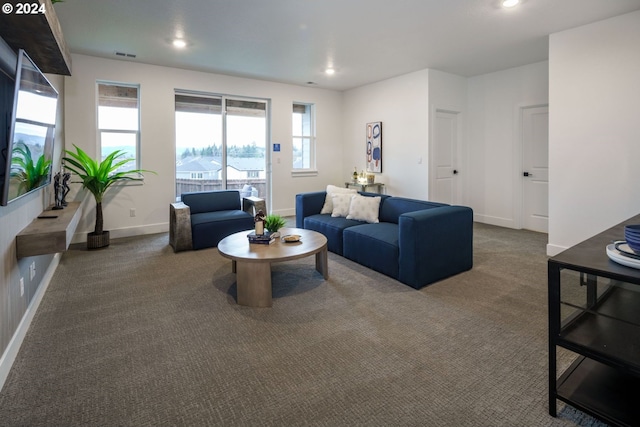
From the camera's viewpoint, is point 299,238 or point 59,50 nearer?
point 59,50

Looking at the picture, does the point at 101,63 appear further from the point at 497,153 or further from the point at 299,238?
the point at 497,153

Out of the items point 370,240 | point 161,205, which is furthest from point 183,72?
point 370,240

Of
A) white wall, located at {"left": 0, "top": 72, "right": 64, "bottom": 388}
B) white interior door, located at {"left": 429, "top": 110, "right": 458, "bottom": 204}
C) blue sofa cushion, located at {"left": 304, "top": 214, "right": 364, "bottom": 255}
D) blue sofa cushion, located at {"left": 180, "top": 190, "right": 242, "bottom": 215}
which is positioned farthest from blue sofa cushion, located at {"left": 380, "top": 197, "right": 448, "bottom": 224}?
white wall, located at {"left": 0, "top": 72, "right": 64, "bottom": 388}

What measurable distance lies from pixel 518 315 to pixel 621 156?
2.48 metres

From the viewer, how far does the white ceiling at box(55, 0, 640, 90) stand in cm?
341

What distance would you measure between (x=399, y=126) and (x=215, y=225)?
3.72 meters

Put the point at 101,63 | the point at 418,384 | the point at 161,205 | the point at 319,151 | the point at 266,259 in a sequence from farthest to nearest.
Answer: the point at 319,151 → the point at 161,205 → the point at 101,63 → the point at 266,259 → the point at 418,384

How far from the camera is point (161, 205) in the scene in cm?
561

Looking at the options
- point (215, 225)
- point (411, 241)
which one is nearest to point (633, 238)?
point (411, 241)

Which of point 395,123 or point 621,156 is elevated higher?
point 395,123

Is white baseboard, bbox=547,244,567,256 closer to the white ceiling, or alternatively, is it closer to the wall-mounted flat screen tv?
the white ceiling

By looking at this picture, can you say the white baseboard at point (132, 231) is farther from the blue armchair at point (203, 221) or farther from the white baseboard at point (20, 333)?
the white baseboard at point (20, 333)

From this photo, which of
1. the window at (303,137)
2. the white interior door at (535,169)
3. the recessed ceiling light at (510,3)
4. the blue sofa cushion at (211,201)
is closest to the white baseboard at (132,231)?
the blue sofa cushion at (211,201)

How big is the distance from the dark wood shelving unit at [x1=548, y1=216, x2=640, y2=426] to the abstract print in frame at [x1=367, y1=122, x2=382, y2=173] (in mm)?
5104
